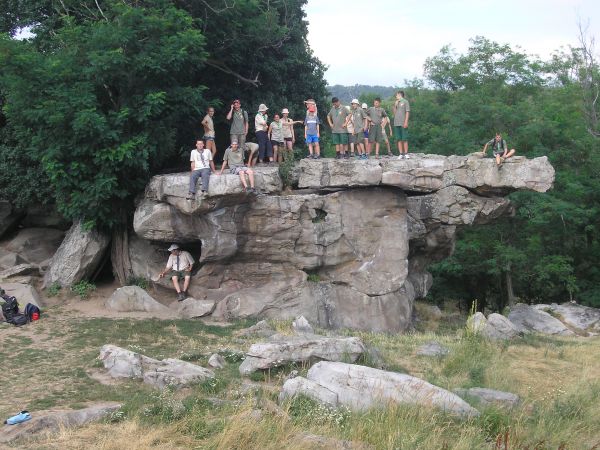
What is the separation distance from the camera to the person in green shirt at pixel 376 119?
18359 mm

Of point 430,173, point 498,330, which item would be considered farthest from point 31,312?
point 498,330

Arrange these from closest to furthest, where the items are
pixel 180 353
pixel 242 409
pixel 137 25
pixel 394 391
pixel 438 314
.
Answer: pixel 242 409, pixel 394 391, pixel 180 353, pixel 137 25, pixel 438 314

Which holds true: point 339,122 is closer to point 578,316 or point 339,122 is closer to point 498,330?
point 498,330

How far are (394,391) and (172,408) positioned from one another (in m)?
2.89

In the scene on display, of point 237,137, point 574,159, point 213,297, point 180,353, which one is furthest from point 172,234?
point 574,159

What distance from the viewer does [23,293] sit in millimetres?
15906

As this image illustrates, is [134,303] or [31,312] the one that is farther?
[134,303]

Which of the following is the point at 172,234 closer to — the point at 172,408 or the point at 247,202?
the point at 247,202

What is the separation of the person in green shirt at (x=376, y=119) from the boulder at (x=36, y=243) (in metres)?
10.1

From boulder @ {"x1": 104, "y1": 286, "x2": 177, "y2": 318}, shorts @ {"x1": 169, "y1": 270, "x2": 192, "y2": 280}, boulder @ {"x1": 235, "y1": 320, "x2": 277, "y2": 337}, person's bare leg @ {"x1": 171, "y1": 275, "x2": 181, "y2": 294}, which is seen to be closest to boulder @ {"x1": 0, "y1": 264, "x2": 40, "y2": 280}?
boulder @ {"x1": 104, "y1": 286, "x2": 177, "y2": 318}

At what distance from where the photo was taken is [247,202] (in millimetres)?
16719

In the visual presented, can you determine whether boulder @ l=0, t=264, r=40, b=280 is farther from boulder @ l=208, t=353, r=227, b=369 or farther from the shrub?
boulder @ l=208, t=353, r=227, b=369

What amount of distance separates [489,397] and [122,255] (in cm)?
1175

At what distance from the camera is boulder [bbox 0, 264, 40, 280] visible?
17375 millimetres
